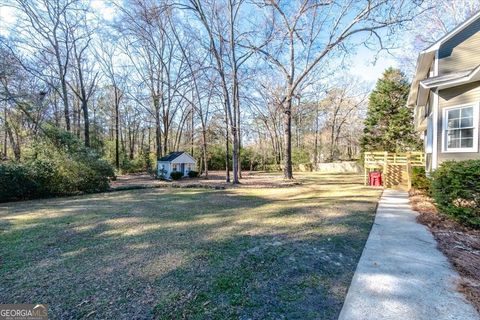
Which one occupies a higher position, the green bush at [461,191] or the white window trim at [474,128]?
the white window trim at [474,128]

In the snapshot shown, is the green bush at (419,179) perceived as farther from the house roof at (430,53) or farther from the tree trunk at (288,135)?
the tree trunk at (288,135)

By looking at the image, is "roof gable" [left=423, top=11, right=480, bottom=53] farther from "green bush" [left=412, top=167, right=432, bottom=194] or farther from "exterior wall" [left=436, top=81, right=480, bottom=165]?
"green bush" [left=412, top=167, right=432, bottom=194]

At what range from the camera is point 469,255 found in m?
3.47

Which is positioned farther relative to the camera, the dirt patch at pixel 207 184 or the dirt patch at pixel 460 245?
the dirt patch at pixel 207 184

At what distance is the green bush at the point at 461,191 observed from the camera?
447 centimetres

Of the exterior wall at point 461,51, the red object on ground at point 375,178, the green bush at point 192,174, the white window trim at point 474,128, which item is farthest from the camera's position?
the green bush at point 192,174

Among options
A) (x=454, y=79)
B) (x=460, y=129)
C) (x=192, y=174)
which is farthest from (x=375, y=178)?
(x=192, y=174)

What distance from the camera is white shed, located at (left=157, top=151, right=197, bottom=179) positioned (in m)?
20.8

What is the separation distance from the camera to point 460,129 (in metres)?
7.32

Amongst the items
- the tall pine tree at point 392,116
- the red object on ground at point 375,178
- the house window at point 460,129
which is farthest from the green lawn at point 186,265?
the tall pine tree at point 392,116

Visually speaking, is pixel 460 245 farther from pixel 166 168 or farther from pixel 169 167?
pixel 166 168

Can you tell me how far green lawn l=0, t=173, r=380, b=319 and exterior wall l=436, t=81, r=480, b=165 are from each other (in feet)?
13.3

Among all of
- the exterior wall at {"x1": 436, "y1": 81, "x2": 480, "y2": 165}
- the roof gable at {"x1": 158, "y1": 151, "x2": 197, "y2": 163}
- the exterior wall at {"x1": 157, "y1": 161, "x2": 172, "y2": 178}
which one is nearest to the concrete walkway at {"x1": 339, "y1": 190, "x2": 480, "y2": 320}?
the exterior wall at {"x1": 436, "y1": 81, "x2": 480, "y2": 165}

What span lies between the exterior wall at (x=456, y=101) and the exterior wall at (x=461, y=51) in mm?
1054
